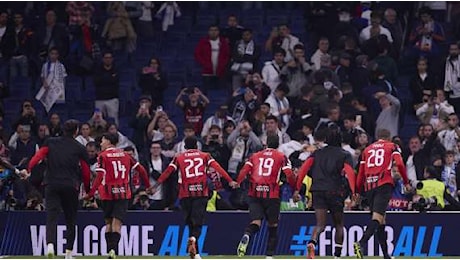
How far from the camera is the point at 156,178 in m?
30.0

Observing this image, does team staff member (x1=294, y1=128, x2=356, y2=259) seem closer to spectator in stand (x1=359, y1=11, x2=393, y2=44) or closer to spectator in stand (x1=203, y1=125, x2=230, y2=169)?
spectator in stand (x1=203, y1=125, x2=230, y2=169)

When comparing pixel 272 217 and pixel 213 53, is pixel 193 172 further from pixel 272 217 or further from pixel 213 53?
pixel 213 53

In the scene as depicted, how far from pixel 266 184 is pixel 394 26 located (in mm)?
9659

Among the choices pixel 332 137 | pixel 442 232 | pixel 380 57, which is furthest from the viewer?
pixel 380 57

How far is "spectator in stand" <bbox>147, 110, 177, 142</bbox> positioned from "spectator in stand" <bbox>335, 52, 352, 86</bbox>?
3.97 m

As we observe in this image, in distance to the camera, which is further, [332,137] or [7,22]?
[7,22]

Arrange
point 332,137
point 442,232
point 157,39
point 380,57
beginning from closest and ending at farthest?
1. point 332,137
2. point 442,232
3. point 380,57
4. point 157,39

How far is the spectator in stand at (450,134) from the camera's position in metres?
31.0

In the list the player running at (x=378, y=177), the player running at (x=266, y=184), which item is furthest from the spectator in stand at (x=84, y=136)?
the player running at (x=378, y=177)

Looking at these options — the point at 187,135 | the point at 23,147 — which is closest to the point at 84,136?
the point at 23,147

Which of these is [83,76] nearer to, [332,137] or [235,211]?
[235,211]

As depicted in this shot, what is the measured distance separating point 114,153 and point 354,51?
9.31m

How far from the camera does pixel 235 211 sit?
29.1 m

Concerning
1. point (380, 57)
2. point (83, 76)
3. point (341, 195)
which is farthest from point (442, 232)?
point (83, 76)
